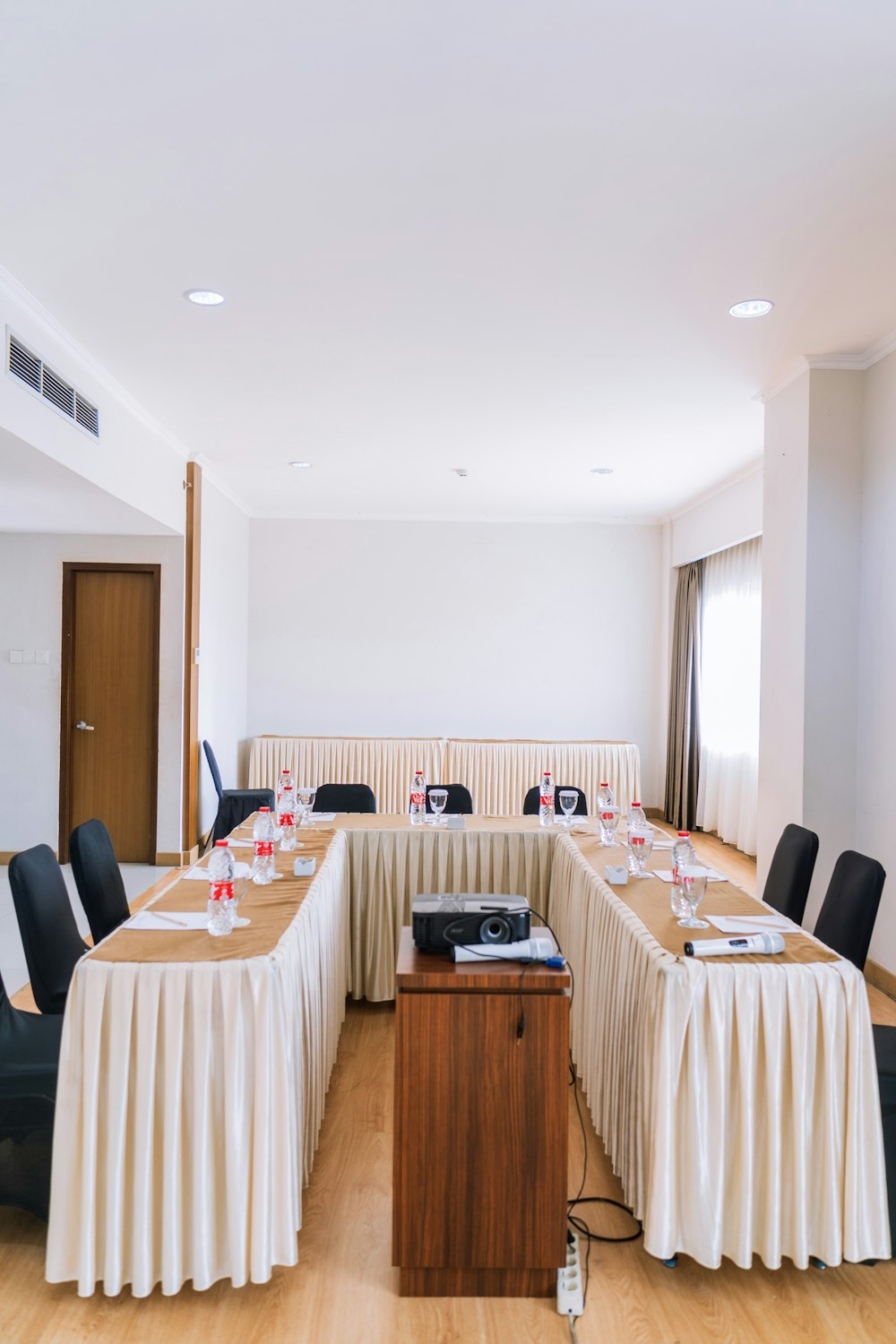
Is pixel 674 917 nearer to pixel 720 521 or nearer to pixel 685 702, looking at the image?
pixel 720 521

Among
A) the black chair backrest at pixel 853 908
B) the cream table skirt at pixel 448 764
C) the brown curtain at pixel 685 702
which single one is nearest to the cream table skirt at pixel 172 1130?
the black chair backrest at pixel 853 908

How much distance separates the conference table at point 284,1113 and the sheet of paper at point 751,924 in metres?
0.16

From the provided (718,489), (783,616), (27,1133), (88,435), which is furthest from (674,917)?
(718,489)

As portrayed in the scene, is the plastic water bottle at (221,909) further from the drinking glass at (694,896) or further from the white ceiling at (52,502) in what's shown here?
the white ceiling at (52,502)

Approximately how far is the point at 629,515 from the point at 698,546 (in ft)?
3.37

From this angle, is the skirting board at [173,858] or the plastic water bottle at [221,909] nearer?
the plastic water bottle at [221,909]

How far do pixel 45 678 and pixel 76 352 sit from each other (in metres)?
3.01

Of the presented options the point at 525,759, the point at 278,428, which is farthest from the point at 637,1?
the point at 525,759

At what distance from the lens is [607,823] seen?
3.59 meters

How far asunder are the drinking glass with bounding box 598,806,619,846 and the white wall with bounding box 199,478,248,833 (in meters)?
4.08

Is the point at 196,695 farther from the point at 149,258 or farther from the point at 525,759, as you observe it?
the point at 149,258

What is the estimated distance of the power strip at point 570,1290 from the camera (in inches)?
77.6

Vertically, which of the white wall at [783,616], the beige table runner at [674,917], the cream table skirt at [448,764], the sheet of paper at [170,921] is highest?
the white wall at [783,616]

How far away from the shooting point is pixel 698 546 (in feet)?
25.1
